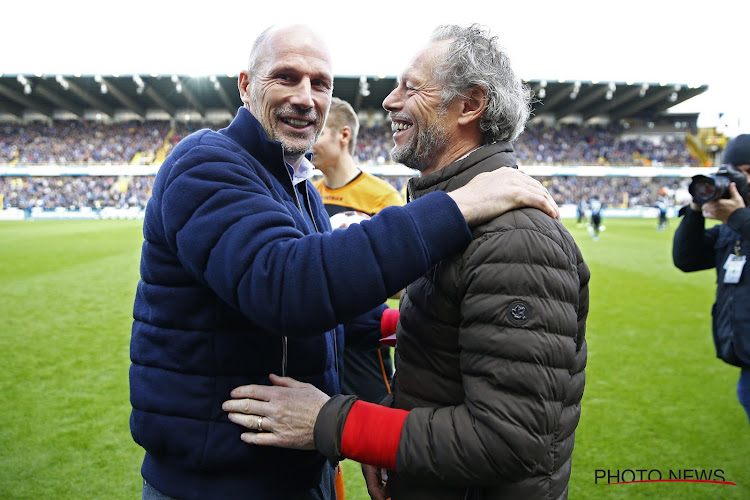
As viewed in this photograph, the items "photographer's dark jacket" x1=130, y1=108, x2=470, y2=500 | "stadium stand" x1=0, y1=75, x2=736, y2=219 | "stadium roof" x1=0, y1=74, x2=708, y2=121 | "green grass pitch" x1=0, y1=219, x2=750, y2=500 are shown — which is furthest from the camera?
"stadium stand" x1=0, y1=75, x2=736, y2=219

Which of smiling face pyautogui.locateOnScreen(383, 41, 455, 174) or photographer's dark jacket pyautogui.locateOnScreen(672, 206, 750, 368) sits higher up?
smiling face pyautogui.locateOnScreen(383, 41, 455, 174)

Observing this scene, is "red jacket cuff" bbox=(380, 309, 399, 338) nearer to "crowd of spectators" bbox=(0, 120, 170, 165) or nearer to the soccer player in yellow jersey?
the soccer player in yellow jersey

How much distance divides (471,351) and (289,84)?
46.3 inches

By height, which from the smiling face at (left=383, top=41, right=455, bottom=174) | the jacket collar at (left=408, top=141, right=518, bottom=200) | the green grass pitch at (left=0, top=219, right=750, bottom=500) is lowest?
the green grass pitch at (left=0, top=219, right=750, bottom=500)

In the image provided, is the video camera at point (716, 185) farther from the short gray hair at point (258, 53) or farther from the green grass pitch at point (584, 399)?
the short gray hair at point (258, 53)

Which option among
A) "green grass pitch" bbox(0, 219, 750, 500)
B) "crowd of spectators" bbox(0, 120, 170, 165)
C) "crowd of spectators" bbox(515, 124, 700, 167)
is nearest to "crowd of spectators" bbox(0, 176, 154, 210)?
"crowd of spectators" bbox(0, 120, 170, 165)

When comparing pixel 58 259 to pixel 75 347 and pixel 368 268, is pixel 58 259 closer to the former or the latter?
pixel 75 347

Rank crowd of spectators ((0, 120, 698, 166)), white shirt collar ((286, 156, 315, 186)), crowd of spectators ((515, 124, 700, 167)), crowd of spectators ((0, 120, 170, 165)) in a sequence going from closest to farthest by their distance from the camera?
white shirt collar ((286, 156, 315, 186)) < crowd of spectators ((0, 120, 170, 165)) < crowd of spectators ((0, 120, 698, 166)) < crowd of spectators ((515, 124, 700, 167))

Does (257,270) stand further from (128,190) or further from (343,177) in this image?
(128,190)

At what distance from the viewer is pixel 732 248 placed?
336 centimetres

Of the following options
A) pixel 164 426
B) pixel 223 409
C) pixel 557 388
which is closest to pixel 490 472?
pixel 557 388

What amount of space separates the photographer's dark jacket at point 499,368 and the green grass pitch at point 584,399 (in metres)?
2.67

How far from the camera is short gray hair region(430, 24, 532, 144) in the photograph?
1.63 meters

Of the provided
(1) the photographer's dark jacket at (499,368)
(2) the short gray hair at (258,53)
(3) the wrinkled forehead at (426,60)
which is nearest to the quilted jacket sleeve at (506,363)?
(1) the photographer's dark jacket at (499,368)
